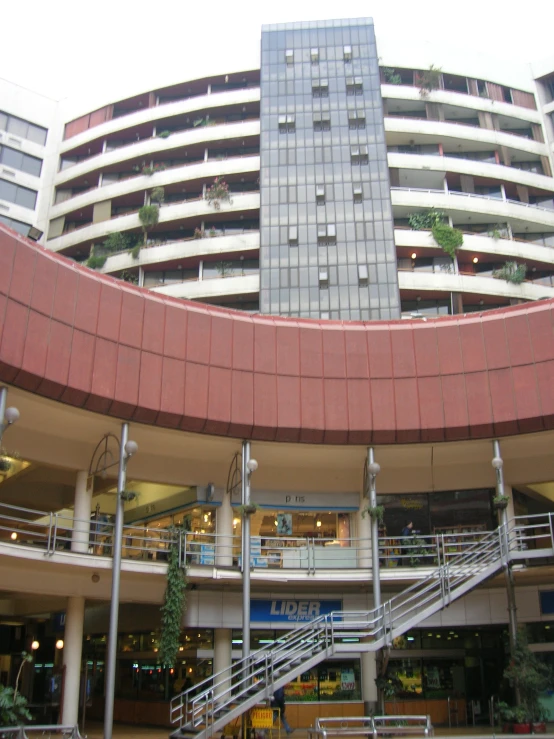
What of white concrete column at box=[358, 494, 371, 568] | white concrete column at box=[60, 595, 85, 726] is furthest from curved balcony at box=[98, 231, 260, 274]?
white concrete column at box=[60, 595, 85, 726]

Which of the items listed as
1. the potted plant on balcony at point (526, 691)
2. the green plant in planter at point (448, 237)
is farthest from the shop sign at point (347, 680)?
the green plant in planter at point (448, 237)

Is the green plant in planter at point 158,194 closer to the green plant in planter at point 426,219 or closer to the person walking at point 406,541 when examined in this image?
the green plant in planter at point 426,219

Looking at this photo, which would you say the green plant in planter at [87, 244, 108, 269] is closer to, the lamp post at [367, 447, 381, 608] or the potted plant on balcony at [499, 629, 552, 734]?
the lamp post at [367, 447, 381, 608]

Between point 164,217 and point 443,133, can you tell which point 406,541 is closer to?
point 164,217

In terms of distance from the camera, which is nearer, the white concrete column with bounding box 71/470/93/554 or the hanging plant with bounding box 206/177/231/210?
the white concrete column with bounding box 71/470/93/554

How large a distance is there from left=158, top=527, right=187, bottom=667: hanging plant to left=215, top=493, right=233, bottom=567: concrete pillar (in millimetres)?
3580

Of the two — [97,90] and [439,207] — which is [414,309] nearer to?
[439,207]

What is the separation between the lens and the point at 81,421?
82.0 ft

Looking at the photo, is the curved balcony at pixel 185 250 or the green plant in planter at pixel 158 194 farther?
the green plant in planter at pixel 158 194

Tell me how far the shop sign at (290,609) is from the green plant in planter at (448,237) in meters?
30.8

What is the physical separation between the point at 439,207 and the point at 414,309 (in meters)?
7.69

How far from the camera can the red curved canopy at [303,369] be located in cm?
2388

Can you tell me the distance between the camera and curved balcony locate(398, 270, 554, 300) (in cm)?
5128

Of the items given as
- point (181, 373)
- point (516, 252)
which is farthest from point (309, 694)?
point (516, 252)
